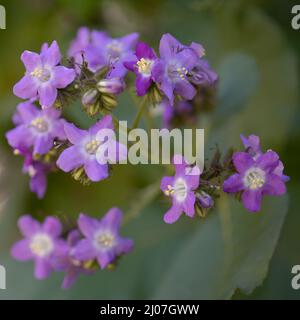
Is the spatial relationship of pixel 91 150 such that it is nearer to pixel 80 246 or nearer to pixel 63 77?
pixel 63 77

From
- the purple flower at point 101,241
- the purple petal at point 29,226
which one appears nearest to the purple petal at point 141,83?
the purple flower at point 101,241

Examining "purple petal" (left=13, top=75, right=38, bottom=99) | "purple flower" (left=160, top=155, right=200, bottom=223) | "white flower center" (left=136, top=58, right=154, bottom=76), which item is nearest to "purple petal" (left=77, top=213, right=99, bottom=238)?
"purple flower" (left=160, top=155, right=200, bottom=223)

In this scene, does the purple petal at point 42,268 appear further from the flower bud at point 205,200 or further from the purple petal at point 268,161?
the purple petal at point 268,161

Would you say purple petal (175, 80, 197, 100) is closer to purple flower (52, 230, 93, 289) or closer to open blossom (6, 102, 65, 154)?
open blossom (6, 102, 65, 154)

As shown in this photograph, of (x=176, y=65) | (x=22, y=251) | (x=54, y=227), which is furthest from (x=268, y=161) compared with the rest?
(x=22, y=251)

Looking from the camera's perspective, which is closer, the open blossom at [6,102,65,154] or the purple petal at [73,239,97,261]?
the open blossom at [6,102,65,154]
